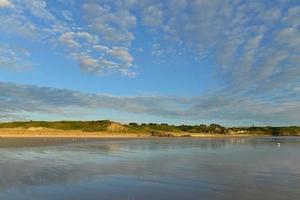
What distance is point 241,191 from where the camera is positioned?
17.3 m

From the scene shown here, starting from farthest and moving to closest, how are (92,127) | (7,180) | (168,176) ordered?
(92,127) → (168,176) → (7,180)

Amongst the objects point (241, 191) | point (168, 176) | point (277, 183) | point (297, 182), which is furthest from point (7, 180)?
point (297, 182)

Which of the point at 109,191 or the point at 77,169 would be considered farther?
the point at 77,169

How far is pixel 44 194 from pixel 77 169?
9478mm

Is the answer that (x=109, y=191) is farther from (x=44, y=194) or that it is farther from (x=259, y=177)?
(x=259, y=177)

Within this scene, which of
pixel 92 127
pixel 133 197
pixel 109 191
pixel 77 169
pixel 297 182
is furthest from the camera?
pixel 92 127

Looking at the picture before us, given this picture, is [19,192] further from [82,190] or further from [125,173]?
[125,173]

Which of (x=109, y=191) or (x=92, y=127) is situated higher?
(x=92, y=127)

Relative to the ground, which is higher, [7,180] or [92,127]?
[92,127]

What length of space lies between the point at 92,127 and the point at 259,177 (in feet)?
503

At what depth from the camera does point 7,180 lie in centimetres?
1939

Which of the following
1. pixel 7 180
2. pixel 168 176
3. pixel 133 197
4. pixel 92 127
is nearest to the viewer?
pixel 133 197

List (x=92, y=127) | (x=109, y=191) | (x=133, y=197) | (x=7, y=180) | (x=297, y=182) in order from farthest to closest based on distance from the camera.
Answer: (x=92, y=127)
(x=297, y=182)
(x=7, y=180)
(x=109, y=191)
(x=133, y=197)

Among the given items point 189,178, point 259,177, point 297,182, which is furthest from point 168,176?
point 297,182
